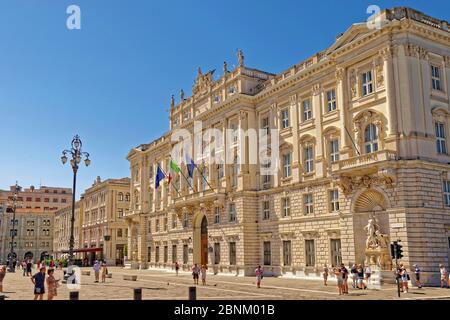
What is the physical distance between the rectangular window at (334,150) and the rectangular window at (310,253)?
7.42 m

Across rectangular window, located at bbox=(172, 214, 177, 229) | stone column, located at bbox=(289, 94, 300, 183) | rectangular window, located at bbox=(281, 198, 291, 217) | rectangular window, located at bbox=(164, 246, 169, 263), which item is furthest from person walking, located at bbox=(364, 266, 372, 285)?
rectangular window, located at bbox=(164, 246, 169, 263)

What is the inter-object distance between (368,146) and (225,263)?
20.8 meters

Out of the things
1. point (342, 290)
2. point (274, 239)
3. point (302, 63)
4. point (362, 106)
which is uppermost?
point (302, 63)

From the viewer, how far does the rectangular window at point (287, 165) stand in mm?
45719

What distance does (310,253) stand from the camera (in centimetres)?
4234

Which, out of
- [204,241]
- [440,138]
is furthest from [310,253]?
[204,241]

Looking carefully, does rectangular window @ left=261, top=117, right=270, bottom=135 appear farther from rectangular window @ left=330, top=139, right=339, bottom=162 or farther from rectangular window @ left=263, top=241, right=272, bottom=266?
rectangular window @ left=263, top=241, right=272, bottom=266

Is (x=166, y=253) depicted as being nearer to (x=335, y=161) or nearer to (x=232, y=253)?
(x=232, y=253)

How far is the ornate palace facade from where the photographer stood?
3384 cm

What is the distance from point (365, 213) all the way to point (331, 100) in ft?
34.4

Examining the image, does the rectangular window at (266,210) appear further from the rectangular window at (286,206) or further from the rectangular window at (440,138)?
the rectangular window at (440,138)

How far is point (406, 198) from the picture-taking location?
33.2 metres
